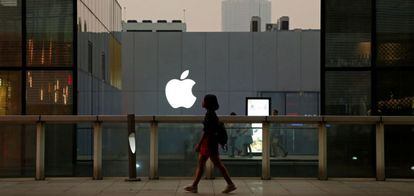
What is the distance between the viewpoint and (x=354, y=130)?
49.9 ft

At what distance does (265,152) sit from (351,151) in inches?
77.8

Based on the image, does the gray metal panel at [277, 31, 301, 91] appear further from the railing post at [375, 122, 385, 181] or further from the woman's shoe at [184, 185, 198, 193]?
the woman's shoe at [184, 185, 198, 193]

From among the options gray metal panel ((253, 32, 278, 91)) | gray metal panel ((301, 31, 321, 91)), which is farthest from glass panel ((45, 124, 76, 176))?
gray metal panel ((301, 31, 321, 91))

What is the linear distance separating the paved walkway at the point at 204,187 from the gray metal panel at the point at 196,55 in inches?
1085

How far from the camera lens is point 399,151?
50.1 ft

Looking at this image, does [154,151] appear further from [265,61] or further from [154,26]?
[154,26]

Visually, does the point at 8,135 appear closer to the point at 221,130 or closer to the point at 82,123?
the point at 82,123

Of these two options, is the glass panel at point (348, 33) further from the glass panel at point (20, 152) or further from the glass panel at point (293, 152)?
the glass panel at point (20, 152)

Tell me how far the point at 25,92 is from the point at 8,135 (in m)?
2.49

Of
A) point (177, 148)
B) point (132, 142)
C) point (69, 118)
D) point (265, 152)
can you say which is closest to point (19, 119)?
point (69, 118)

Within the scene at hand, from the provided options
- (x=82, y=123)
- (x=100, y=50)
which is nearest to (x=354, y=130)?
(x=82, y=123)

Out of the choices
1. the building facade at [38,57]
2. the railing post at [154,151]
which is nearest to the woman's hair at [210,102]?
the railing post at [154,151]

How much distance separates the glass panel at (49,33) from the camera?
57.2 ft

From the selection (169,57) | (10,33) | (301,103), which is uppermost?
(169,57)
